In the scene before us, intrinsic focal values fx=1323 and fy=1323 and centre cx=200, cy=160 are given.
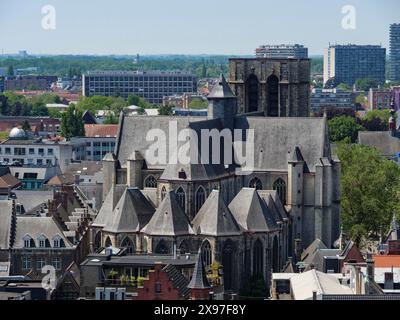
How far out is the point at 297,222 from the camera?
60531mm

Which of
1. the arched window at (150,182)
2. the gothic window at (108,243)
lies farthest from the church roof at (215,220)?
the arched window at (150,182)

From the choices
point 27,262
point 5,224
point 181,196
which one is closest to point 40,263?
point 27,262

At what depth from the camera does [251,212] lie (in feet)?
180

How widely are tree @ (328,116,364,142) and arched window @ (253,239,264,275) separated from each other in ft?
237

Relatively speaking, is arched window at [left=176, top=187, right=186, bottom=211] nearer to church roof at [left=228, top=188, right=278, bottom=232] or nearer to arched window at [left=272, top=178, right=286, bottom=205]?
church roof at [left=228, top=188, right=278, bottom=232]

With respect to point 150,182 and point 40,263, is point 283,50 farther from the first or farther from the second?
point 40,263

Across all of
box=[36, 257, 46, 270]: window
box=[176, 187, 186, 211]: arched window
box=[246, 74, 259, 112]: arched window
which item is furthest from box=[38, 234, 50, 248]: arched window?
box=[246, 74, 259, 112]: arched window

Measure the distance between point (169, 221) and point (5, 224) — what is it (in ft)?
23.1

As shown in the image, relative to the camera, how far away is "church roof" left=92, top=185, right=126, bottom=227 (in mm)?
55188

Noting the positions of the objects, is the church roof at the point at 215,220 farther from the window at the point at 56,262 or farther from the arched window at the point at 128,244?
the window at the point at 56,262

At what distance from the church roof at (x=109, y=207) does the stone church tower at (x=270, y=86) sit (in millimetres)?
16548

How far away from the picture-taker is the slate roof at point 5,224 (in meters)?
54.1
